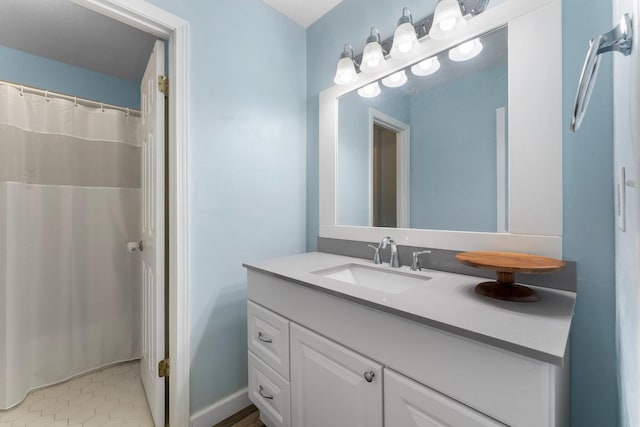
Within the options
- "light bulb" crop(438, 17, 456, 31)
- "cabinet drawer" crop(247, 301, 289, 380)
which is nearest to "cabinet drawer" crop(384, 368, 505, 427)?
"cabinet drawer" crop(247, 301, 289, 380)

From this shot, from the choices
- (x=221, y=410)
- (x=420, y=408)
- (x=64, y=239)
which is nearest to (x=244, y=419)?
(x=221, y=410)

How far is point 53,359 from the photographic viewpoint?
1.78 meters

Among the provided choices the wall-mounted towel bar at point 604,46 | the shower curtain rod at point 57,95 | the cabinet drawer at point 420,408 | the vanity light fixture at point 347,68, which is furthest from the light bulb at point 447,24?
the shower curtain rod at point 57,95

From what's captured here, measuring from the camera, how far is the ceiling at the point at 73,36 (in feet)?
5.27

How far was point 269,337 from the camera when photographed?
1175 millimetres

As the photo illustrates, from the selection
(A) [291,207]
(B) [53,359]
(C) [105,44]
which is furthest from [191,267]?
(C) [105,44]

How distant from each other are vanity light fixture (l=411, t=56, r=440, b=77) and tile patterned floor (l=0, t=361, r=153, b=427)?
7.20 ft

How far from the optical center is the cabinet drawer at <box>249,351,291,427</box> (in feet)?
3.61

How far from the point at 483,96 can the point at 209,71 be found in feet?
4.20

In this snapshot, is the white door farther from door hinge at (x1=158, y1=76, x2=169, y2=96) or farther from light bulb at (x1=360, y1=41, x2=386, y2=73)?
light bulb at (x1=360, y1=41, x2=386, y2=73)

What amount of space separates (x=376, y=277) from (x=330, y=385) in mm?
482

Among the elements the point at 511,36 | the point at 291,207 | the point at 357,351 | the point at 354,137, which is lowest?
the point at 357,351

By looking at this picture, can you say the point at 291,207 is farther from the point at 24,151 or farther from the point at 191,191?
the point at 24,151

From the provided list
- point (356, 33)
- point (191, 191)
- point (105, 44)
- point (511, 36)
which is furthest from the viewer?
point (105, 44)
